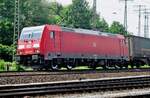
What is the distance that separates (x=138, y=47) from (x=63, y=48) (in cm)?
1300

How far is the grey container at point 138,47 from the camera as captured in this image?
38000 mm

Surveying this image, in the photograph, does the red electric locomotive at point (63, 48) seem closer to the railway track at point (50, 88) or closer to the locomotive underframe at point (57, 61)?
the locomotive underframe at point (57, 61)

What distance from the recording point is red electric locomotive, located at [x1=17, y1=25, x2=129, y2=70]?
2623cm

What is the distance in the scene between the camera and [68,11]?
99.9 m

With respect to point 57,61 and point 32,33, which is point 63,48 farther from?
point 32,33

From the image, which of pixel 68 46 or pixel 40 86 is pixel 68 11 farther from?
pixel 40 86

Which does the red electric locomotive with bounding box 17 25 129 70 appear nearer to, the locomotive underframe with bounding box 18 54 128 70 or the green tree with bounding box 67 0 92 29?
the locomotive underframe with bounding box 18 54 128 70

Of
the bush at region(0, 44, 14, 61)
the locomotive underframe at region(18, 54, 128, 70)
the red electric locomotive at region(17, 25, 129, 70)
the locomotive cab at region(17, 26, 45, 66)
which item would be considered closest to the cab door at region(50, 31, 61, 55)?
the red electric locomotive at region(17, 25, 129, 70)

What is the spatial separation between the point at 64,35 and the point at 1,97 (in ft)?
56.0

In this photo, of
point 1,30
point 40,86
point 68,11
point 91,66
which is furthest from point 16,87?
point 68,11

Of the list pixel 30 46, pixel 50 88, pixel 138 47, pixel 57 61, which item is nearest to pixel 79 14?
pixel 138 47

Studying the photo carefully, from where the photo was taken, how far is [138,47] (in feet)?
127

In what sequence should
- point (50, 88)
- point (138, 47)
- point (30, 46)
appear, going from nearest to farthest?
point (50, 88)
point (30, 46)
point (138, 47)

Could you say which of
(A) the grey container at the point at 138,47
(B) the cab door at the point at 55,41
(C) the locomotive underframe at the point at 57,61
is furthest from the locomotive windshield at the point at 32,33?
(A) the grey container at the point at 138,47
